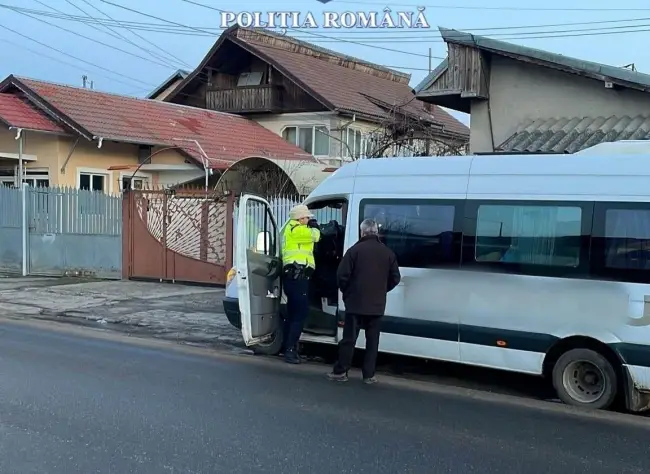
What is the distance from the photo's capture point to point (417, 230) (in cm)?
798

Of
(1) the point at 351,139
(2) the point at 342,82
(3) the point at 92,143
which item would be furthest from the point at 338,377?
(2) the point at 342,82

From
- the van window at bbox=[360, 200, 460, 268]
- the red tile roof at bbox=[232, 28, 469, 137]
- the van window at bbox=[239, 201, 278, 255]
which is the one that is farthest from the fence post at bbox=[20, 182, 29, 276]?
the red tile roof at bbox=[232, 28, 469, 137]

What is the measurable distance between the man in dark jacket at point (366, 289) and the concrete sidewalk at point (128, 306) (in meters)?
2.56

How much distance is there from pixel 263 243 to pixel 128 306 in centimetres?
512

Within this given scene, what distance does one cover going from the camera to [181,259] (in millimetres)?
16047

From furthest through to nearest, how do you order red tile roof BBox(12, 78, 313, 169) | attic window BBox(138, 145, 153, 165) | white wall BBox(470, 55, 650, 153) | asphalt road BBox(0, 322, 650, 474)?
attic window BBox(138, 145, 153, 165), red tile roof BBox(12, 78, 313, 169), white wall BBox(470, 55, 650, 153), asphalt road BBox(0, 322, 650, 474)

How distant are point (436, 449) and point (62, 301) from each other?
9.83 meters

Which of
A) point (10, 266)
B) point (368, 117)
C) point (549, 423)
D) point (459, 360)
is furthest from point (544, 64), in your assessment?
point (368, 117)

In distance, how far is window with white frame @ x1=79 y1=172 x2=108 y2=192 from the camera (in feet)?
72.4

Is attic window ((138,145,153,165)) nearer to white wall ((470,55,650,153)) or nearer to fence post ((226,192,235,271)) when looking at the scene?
fence post ((226,192,235,271))

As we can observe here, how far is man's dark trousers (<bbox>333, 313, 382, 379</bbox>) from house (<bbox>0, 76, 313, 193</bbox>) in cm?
1343

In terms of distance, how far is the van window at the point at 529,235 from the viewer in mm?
7016

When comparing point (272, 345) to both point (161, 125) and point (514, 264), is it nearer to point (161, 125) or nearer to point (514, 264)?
point (514, 264)

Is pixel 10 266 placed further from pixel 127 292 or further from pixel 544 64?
pixel 544 64
